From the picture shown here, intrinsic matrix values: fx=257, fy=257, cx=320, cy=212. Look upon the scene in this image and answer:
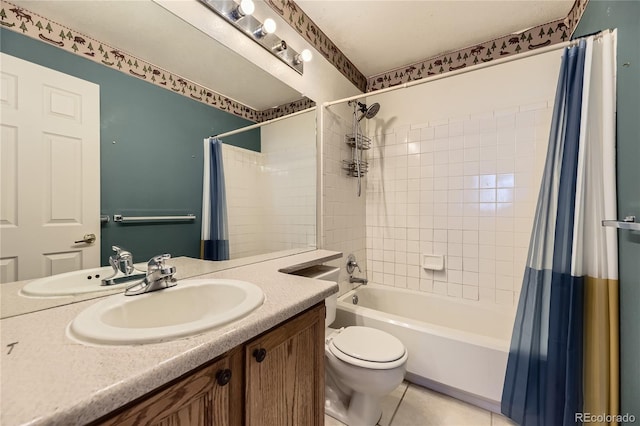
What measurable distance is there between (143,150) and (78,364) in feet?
2.40

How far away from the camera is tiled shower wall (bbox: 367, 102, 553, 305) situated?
6.28 feet

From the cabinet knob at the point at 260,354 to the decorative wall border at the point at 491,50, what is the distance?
2.48m

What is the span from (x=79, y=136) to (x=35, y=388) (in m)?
0.71

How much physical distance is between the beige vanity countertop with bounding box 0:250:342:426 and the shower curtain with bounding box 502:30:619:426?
1342 mm

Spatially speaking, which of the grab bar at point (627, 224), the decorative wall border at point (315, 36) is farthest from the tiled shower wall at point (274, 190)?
the grab bar at point (627, 224)

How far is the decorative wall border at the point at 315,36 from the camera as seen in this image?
1646 mm

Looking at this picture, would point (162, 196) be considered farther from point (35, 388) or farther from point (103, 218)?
point (35, 388)

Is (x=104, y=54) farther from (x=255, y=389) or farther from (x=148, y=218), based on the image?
(x=255, y=389)

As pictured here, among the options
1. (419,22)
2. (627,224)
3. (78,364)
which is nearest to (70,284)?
(78,364)

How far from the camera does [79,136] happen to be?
79cm

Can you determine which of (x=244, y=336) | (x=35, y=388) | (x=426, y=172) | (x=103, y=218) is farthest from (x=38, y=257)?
(x=426, y=172)

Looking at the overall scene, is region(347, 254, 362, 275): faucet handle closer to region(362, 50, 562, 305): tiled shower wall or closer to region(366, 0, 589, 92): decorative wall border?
region(362, 50, 562, 305): tiled shower wall
